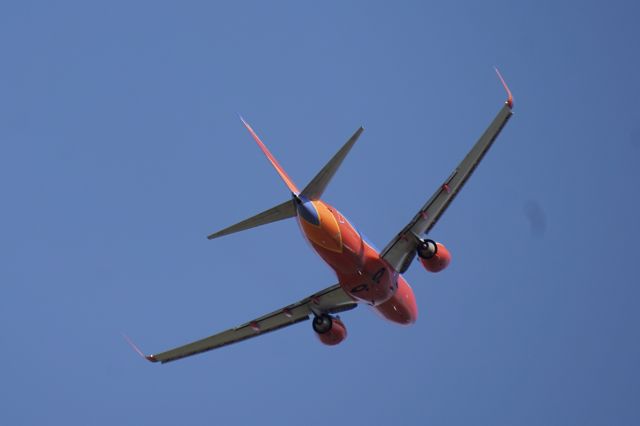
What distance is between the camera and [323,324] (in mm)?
46844

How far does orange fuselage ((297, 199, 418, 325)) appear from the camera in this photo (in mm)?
38562

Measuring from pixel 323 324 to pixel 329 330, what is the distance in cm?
41

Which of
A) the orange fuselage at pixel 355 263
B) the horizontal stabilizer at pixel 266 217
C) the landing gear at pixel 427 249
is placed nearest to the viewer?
the horizontal stabilizer at pixel 266 217

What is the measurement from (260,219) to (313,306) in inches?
397

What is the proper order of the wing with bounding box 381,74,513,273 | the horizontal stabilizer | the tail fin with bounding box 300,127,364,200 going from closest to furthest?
the tail fin with bounding box 300,127,364,200
the horizontal stabilizer
the wing with bounding box 381,74,513,273

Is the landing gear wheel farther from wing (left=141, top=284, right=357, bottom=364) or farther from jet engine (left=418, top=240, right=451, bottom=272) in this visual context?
jet engine (left=418, top=240, right=451, bottom=272)

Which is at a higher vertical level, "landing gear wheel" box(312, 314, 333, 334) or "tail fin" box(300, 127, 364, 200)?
"tail fin" box(300, 127, 364, 200)

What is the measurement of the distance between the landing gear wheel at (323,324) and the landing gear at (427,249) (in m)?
5.83

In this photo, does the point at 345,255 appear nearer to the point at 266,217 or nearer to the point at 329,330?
the point at 266,217

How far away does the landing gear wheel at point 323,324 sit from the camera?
4678cm

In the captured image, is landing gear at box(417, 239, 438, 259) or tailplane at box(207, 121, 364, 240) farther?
landing gear at box(417, 239, 438, 259)

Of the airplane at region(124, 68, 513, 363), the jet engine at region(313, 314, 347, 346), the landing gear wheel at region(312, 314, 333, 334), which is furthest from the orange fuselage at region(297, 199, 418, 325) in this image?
the landing gear wheel at region(312, 314, 333, 334)

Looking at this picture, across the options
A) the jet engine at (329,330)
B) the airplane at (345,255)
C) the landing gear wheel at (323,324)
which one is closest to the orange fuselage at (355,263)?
the airplane at (345,255)

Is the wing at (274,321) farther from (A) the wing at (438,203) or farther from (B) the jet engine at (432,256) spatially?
(B) the jet engine at (432,256)
